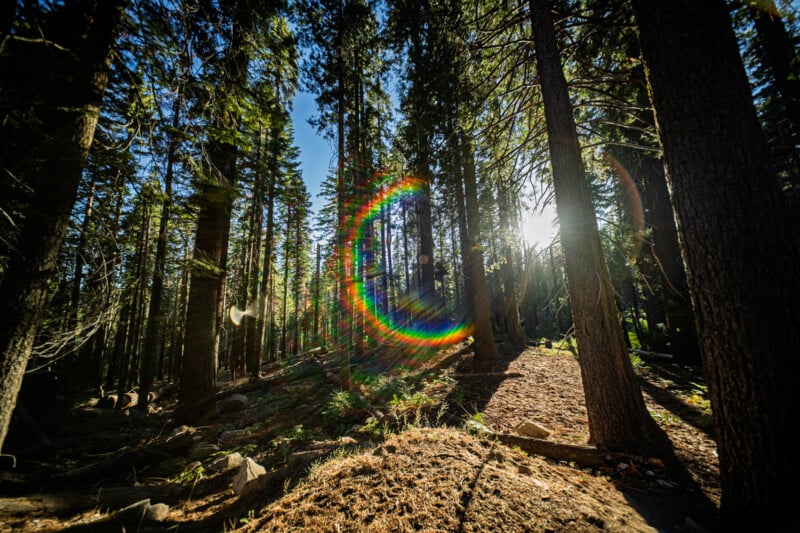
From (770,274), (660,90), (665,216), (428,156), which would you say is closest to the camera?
(770,274)

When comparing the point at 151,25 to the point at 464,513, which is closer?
the point at 464,513

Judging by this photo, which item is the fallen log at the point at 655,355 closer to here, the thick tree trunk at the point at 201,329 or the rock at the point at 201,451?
the rock at the point at 201,451

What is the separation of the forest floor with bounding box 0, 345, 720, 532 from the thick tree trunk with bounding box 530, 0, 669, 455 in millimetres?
378

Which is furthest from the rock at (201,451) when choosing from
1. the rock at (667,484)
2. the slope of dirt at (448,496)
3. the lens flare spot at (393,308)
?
the rock at (667,484)

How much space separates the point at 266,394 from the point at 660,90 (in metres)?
13.1

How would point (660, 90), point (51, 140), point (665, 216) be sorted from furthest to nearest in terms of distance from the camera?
1. point (665, 216)
2. point (51, 140)
3. point (660, 90)

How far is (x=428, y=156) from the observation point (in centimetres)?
712

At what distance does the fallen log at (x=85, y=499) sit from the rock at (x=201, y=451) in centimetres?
140

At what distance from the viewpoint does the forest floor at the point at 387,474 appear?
226 centimetres

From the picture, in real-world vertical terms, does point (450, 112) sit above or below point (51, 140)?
above

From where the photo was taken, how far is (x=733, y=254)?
218cm

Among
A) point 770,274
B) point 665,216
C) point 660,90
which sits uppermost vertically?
point 665,216

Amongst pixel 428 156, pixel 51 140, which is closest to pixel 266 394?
pixel 51 140

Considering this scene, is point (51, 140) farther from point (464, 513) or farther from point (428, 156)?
point (428, 156)
